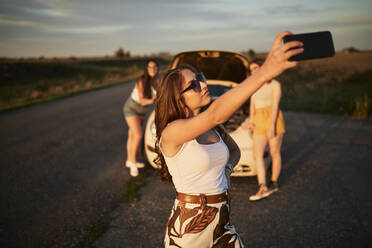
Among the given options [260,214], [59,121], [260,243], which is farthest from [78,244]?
[59,121]

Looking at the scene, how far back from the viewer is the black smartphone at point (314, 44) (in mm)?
1121

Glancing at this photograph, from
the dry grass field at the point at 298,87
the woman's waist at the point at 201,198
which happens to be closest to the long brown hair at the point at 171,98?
the woman's waist at the point at 201,198

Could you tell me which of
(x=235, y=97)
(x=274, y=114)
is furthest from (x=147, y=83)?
(x=235, y=97)

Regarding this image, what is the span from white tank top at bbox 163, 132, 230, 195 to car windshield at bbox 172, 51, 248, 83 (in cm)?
359

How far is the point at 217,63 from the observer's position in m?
5.71

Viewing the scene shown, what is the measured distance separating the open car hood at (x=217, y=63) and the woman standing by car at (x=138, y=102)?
0.40 m

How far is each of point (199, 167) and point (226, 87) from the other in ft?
13.3

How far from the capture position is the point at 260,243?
305 cm

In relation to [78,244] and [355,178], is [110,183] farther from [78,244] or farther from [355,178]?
[355,178]

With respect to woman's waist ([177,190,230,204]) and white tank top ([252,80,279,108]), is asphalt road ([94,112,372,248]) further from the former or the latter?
woman's waist ([177,190,230,204])

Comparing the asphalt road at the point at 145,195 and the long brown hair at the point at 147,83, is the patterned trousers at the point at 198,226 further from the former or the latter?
the long brown hair at the point at 147,83

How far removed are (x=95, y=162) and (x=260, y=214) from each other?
332 centimetres

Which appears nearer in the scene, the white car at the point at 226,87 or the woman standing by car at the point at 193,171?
the woman standing by car at the point at 193,171

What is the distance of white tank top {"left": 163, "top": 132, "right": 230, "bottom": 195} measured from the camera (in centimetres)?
164
